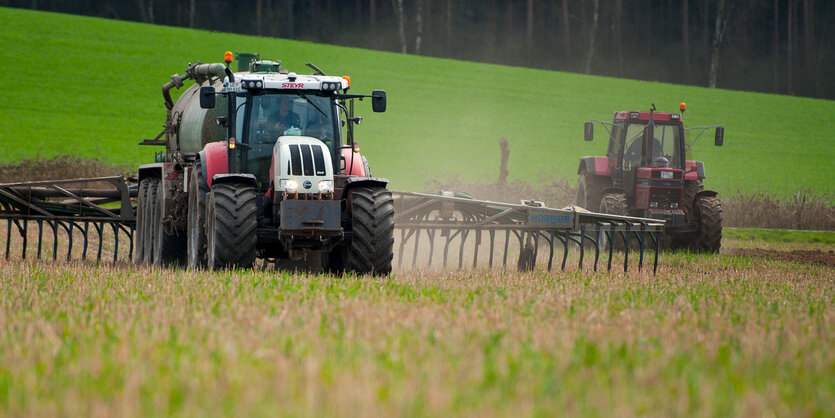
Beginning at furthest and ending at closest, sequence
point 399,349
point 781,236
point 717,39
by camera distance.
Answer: point 717,39 → point 781,236 → point 399,349

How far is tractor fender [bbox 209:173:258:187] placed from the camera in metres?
9.97

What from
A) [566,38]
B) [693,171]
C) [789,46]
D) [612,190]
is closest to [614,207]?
[612,190]

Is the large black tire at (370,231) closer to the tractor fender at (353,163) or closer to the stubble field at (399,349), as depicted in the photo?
the stubble field at (399,349)

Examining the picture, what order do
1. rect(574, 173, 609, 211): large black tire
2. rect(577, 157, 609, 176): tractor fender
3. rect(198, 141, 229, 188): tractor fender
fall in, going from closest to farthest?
rect(198, 141, 229, 188): tractor fender < rect(577, 157, 609, 176): tractor fender < rect(574, 173, 609, 211): large black tire

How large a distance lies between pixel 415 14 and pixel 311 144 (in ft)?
133

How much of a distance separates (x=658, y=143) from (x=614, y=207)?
5.27ft

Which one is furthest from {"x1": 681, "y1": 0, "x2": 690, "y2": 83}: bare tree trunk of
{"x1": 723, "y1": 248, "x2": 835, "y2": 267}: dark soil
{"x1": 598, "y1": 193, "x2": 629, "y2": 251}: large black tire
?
{"x1": 598, "y1": 193, "x2": 629, "y2": 251}: large black tire

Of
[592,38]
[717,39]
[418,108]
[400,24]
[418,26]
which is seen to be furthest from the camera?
[717,39]

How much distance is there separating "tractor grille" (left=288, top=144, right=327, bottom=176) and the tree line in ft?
122

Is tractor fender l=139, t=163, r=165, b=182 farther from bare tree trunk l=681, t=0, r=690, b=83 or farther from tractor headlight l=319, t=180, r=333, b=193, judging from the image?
bare tree trunk l=681, t=0, r=690, b=83

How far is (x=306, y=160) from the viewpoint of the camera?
9.88 meters

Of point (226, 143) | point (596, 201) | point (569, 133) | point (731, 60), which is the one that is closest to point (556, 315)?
point (226, 143)

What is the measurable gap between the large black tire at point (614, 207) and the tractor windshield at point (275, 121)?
23.1ft

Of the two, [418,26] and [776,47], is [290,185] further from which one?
[776,47]
